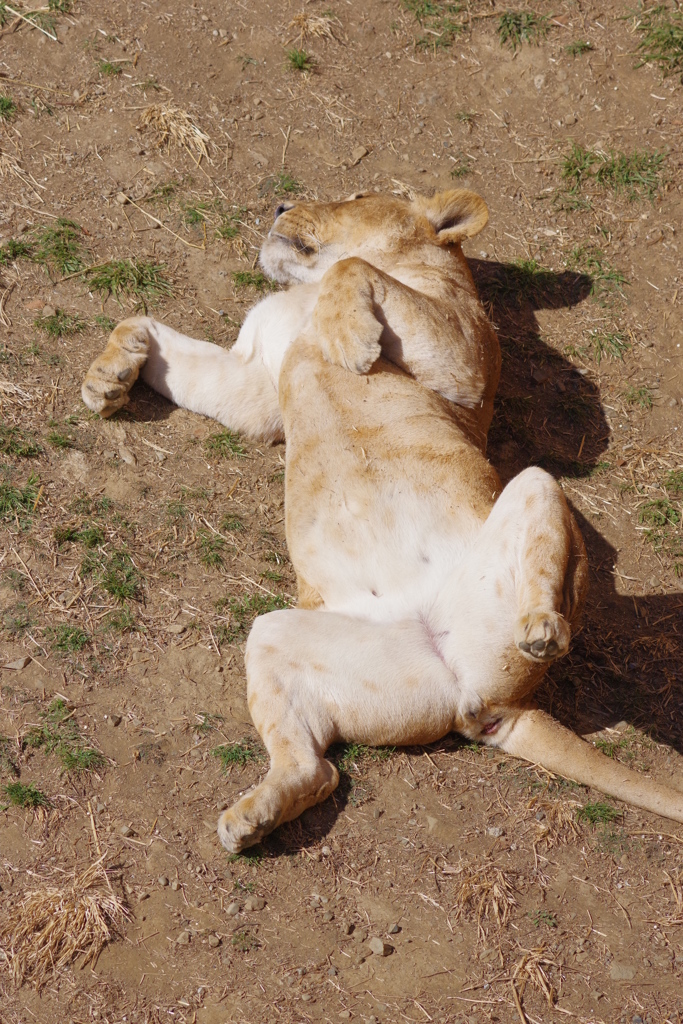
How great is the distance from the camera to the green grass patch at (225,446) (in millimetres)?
4707

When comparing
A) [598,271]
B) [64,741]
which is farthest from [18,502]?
[598,271]

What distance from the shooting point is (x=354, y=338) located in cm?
398

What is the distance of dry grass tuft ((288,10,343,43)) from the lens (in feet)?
20.6

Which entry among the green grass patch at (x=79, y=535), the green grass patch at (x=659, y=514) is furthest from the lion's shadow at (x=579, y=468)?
the green grass patch at (x=79, y=535)

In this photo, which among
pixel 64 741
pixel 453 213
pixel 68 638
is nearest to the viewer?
pixel 64 741

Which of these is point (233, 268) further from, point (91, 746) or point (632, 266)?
point (91, 746)

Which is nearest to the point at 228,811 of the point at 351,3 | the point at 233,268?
the point at 233,268

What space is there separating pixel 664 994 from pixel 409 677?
1.35 m

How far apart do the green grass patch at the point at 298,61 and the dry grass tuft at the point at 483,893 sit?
4971mm

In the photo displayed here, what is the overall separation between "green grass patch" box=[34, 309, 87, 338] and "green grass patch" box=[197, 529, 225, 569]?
1.43 metres

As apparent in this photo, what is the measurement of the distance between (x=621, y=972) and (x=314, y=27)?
Result: 18.8 feet

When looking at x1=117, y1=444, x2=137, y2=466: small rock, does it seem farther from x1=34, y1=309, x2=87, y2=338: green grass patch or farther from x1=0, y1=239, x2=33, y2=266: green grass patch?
x1=0, y1=239, x2=33, y2=266: green grass patch

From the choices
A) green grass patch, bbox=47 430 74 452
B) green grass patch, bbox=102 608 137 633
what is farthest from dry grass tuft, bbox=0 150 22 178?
green grass patch, bbox=102 608 137 633

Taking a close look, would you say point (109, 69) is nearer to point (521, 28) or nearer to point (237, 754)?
point (521, 28)
